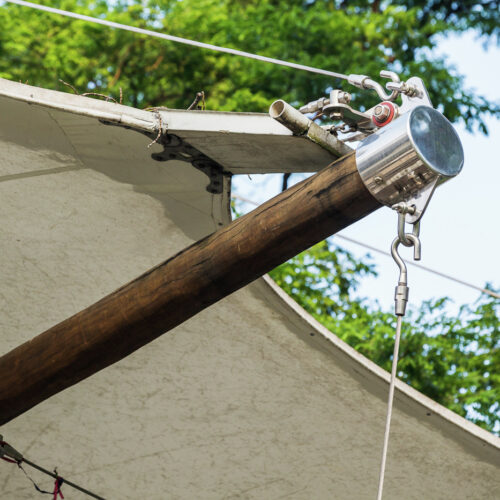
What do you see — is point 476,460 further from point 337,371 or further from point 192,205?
point 192,205

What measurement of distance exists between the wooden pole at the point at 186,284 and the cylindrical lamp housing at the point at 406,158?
0.03m

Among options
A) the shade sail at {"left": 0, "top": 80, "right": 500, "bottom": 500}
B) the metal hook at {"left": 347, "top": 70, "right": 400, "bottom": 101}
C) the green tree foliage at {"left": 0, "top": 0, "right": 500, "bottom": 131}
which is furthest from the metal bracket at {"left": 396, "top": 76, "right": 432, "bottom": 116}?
the green tree foliage at {"left": 0, "top": 0, "right": 500, "bottom": 131}

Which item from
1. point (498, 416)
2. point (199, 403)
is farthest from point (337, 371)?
point (498, 416)

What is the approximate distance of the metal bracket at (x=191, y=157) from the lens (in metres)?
2.29

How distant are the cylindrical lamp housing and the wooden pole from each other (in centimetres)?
3

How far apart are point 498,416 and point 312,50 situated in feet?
12.7

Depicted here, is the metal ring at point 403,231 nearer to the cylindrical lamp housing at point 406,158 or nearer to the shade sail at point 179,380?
the cylindrical lamp housing at point 406,158

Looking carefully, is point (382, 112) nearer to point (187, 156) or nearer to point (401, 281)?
point (401, 281)

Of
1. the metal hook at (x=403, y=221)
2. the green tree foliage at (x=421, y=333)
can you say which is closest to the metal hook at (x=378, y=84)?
the metal hook at (x=403, y=221)

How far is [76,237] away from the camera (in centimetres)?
259

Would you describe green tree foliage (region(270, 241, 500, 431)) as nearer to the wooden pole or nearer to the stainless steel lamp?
the wooden pole

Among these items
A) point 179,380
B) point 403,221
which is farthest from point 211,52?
point 403,221

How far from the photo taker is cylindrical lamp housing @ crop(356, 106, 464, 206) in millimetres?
1756

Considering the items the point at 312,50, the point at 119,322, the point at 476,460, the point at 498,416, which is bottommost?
the point at 119,322
